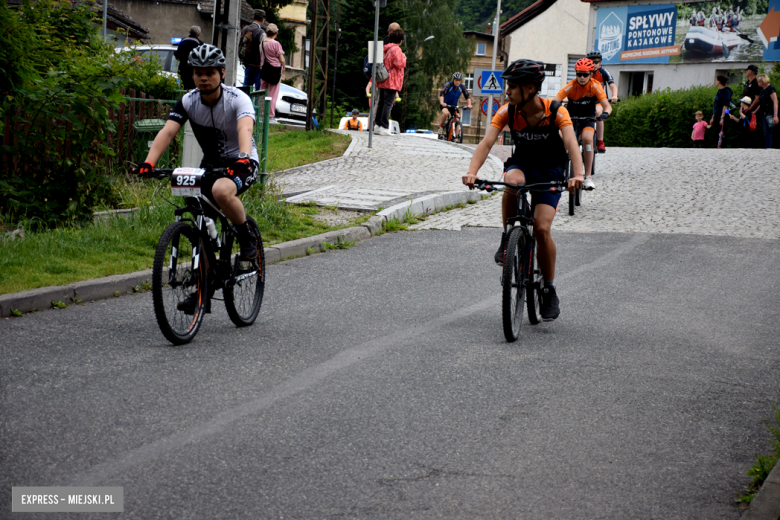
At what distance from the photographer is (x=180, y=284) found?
5801 mm

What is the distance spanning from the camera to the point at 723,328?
6969mm

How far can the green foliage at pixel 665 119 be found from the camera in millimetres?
27016

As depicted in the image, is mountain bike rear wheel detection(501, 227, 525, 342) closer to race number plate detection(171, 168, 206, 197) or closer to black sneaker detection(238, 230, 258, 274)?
black sneaker detection(238, 230, 258, 274)

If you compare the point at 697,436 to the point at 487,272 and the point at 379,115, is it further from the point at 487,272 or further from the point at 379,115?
the point at 379,115

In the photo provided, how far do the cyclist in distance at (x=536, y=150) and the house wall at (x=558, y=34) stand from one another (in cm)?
4222

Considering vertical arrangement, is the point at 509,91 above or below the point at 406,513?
above

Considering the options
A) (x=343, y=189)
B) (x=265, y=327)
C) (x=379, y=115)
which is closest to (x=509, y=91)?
(x=265, y=327)

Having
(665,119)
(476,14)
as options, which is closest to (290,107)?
(665,119)

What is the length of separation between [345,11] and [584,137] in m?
51.5

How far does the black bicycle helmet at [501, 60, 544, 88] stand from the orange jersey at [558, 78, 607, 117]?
6250 millimetres

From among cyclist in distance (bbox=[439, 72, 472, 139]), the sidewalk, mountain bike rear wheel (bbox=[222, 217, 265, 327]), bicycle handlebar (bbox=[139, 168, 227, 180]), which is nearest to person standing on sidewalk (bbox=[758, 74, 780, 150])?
the sidewalk

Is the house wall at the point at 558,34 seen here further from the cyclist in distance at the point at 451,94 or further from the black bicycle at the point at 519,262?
the black bicycle at the point at 519,262

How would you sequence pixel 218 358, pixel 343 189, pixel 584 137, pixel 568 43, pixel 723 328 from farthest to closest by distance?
pixel 568 43
pixel 343 189
pixel 584 137
pixel 723 328
pixel 218 358

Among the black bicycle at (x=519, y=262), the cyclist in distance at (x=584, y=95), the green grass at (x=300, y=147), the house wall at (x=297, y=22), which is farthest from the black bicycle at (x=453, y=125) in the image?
the house wall at (x=297, y=22)
